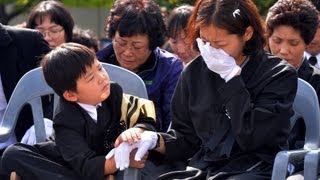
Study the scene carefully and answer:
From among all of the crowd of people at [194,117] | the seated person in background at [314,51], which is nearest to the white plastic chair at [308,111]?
the crowd of people at [194,117]

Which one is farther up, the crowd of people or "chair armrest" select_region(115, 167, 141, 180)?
the crowd of people

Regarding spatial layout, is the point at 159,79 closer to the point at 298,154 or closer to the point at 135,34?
the point at 135,34

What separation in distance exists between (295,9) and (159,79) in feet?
2.75

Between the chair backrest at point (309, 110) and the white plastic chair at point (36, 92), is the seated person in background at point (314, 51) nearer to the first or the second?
the chair backrest at point (309, 110)

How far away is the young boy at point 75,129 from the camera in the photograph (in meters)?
3.81

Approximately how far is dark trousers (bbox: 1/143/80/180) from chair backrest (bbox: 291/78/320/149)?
1.16 meters

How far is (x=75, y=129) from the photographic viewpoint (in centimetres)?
389

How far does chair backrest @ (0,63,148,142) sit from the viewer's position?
4336mm

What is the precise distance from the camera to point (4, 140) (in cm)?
435

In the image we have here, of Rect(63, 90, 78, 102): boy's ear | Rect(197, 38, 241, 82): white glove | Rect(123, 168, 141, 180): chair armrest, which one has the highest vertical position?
Rect(197, 38, 241, 82): white glove

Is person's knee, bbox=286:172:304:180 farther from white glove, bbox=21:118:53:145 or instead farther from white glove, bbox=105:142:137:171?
white glove, bbox=21:118:53:145

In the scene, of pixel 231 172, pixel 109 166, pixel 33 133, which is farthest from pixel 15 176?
pixel 231 172

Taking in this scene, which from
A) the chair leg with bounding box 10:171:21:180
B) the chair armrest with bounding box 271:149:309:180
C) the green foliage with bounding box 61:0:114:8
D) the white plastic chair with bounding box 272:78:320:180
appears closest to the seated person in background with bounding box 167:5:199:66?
the white plastic chair with bounding box 272:78:320:180

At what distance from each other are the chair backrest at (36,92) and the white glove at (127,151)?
1.80 feet
